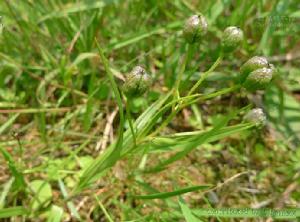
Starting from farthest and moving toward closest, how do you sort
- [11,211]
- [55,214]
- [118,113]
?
1. [118,113]
2. [55,214]
3. [11,211]

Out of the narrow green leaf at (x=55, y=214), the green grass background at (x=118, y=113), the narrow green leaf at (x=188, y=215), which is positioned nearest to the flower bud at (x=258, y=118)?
the green grass background at (x=118, y=113)

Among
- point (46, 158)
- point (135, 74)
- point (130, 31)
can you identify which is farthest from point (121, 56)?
point (135, 74)

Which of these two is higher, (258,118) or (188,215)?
(258,118)

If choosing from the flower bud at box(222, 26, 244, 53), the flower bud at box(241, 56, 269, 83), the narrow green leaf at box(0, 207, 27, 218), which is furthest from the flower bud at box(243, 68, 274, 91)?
the narrow green leaf at box(0, 207, 27, 218)

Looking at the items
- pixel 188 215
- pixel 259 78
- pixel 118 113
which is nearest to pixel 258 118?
pixel 259 78

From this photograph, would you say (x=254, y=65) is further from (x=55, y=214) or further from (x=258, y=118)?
(x=55, y=214)
